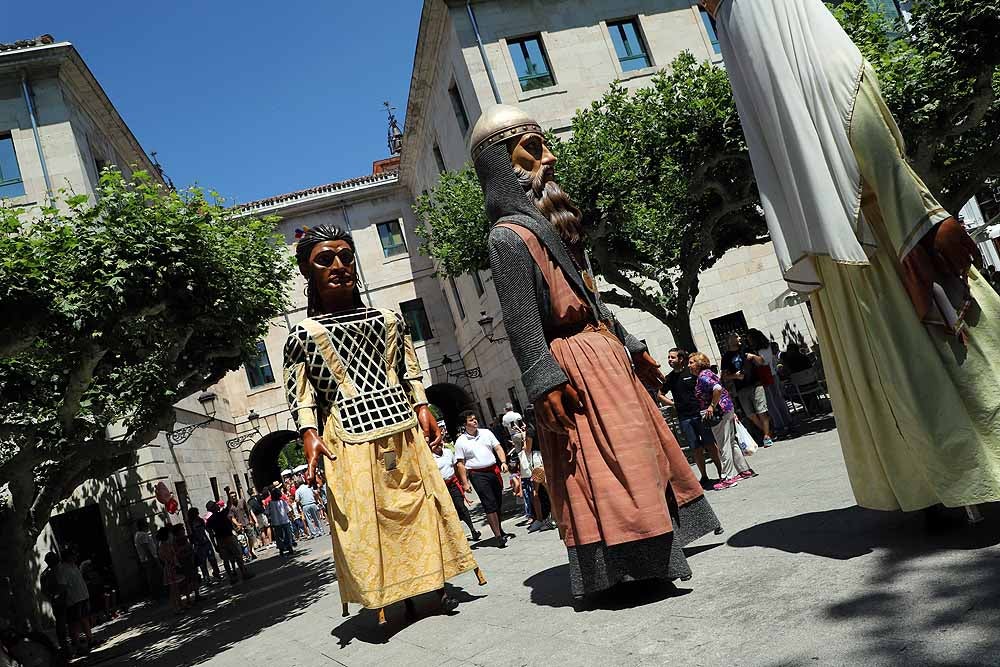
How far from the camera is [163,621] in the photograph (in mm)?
12523

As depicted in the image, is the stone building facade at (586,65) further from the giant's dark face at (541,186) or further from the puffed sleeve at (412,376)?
the giant's dark face at (541,186)

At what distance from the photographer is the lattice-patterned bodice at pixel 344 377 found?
5.00 meters

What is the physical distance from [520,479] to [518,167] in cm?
659

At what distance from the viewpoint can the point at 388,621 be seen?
202 inches

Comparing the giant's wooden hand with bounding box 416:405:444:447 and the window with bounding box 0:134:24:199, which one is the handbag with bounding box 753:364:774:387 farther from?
the window with bounding box 0:134:24:199

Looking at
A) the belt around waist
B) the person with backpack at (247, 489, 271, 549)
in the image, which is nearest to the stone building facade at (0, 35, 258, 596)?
the person with backpack at (247, 489, 271, 549)

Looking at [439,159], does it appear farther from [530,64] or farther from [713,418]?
[713,418]

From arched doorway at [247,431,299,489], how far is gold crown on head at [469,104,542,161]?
28.5 meters

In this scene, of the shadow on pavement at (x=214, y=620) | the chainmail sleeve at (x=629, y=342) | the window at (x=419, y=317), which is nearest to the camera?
the chainmail sleeve at (x=629, y=342)

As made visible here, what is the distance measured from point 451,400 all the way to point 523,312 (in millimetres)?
33193

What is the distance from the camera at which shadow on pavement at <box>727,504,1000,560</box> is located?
317 cm

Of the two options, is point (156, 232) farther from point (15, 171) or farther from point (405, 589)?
point (15, 171)

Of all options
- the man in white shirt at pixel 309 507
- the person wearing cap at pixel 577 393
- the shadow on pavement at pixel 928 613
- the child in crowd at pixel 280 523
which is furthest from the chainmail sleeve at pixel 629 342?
the man in white shirt at pixel 309 507

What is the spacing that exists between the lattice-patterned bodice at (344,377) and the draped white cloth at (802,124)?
2646 mm
